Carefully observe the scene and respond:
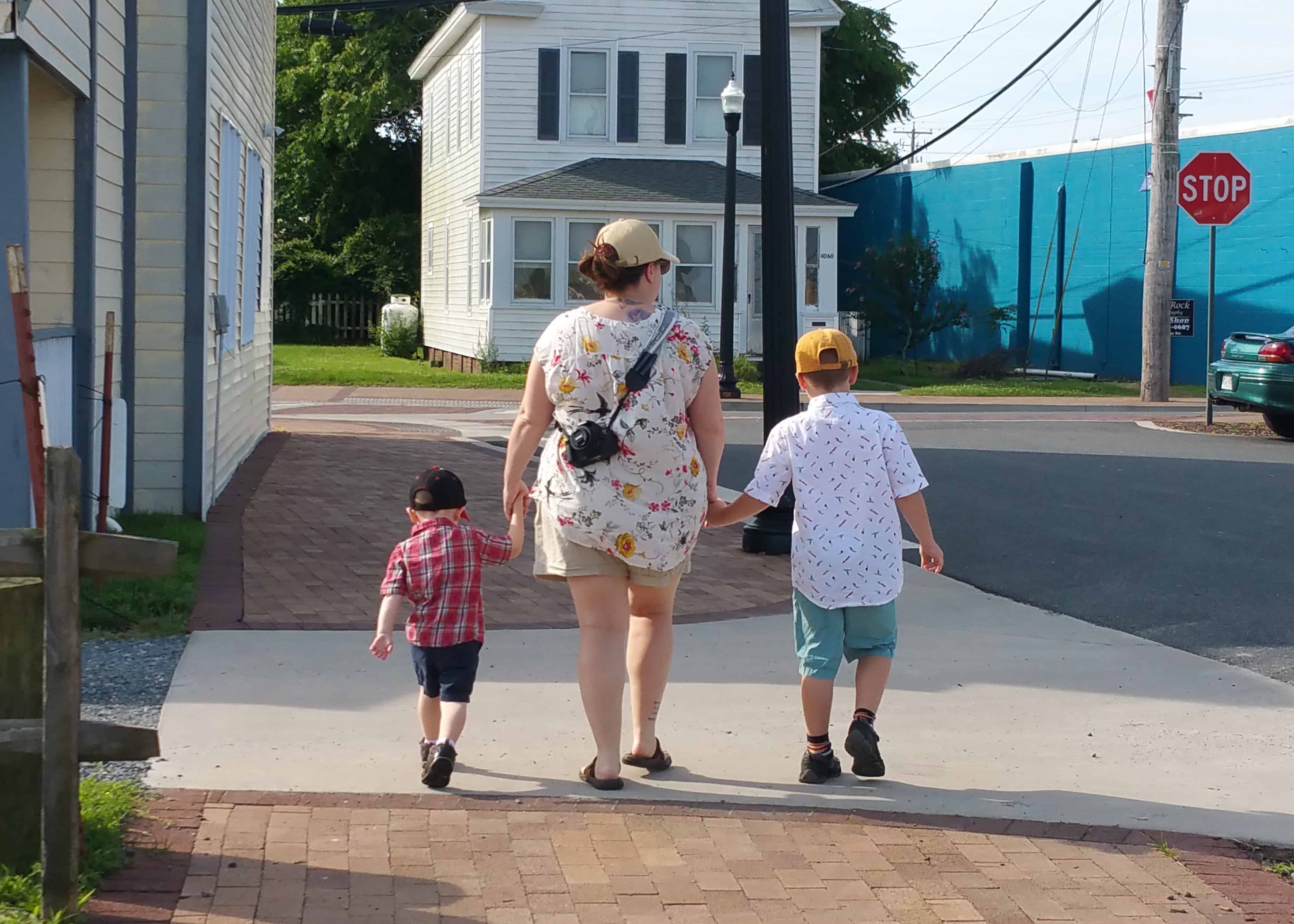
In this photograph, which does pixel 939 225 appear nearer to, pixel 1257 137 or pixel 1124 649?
pixel 1257 137

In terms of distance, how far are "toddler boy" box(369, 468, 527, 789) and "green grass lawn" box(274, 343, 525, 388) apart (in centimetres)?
2101

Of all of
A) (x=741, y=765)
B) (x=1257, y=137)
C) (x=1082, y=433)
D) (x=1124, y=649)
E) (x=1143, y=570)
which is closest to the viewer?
(x=741, y=765)

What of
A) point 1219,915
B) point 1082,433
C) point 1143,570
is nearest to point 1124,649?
point 1143,570

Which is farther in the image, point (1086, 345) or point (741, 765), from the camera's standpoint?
point (1086, 345)

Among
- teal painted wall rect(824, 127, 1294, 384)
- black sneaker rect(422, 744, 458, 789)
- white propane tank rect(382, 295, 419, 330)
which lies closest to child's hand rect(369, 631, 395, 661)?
black sneaker rect(422, 744, 458, 789)

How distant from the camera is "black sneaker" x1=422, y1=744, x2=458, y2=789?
4.84m

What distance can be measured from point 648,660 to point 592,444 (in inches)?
30.9

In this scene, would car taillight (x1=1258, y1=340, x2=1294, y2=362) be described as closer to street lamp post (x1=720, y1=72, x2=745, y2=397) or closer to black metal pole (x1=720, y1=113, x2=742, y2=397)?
black metal pole (x1=720, y1=113, x2=742, y2=397)

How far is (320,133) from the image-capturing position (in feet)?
138

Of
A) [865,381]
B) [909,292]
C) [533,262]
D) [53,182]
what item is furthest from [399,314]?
[53,182]

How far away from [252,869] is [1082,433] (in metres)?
15.8

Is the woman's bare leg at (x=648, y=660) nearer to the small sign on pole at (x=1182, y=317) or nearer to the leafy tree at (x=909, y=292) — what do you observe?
the small sign on pole at (x=1182, y=317)

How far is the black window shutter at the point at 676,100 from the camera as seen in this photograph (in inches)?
1148

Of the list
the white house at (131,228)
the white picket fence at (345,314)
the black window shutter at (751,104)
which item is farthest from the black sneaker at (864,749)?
the white picket fence at (345,314)
